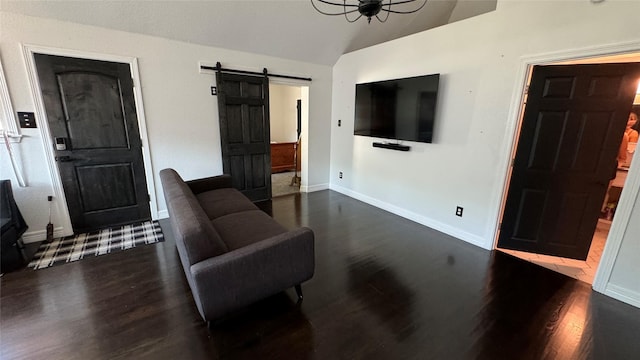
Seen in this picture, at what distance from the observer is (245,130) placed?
13.3 feet

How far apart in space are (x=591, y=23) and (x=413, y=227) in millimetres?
2572

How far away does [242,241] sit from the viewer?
2049 millimetres

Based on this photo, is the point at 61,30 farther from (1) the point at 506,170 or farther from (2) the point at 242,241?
(1) the point at 506,170

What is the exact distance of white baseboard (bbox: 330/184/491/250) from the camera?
306 cm

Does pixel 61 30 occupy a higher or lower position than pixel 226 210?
higher

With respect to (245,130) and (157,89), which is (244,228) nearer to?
(245,130)

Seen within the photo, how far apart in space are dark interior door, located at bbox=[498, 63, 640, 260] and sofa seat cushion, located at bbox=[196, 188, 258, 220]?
2.97 metres

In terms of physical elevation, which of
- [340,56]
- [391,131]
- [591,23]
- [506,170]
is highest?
[340,56]

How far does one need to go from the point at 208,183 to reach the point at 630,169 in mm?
4128

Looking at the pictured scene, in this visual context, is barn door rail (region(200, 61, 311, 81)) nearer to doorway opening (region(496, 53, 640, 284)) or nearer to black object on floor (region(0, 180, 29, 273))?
black object on floor (region(0, 180, 29, 273))

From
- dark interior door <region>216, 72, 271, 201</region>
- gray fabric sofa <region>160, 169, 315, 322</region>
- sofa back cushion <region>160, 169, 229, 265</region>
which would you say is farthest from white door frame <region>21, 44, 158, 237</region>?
sofa back cushion <region>160, 169, 229, 265</region>


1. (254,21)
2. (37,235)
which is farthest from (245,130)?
(37,235)

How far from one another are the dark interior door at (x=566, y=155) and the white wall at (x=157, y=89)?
3252mm

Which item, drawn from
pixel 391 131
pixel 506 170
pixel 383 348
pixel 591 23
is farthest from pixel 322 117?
pixel 383 348
